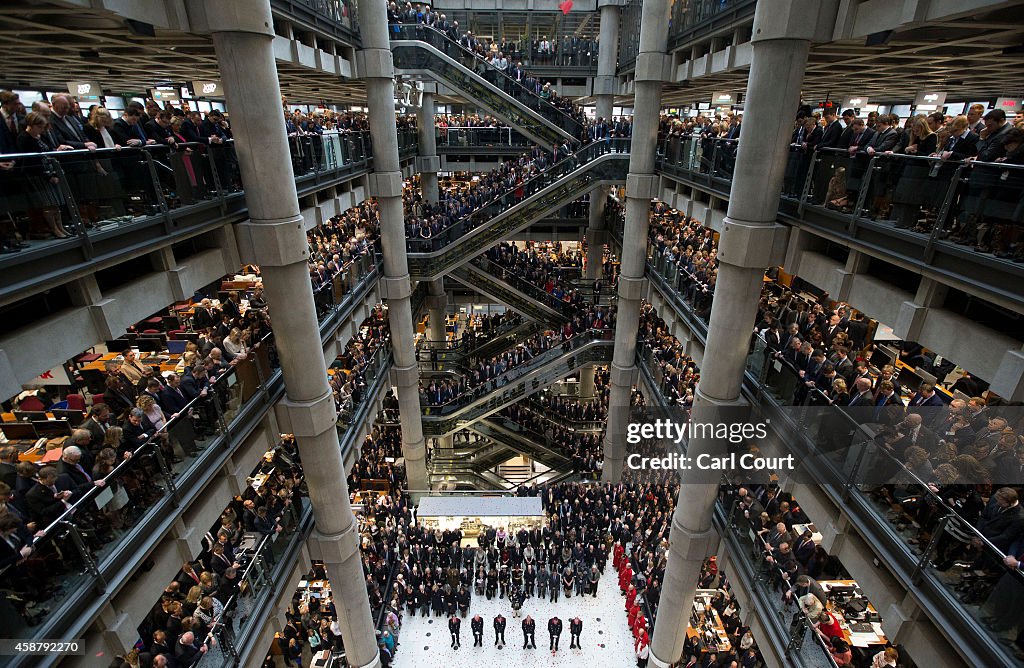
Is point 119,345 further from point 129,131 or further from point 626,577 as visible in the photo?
point 626,577

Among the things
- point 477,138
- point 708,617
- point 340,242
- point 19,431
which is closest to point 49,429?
point 19,431

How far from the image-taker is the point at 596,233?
1028 inches

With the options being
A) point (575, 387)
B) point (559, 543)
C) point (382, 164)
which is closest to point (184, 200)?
point (382, 164)

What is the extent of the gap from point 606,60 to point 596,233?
783cm

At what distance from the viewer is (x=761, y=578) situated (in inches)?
365

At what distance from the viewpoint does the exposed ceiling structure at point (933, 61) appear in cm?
661

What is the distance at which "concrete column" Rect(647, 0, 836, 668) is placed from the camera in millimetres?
7551

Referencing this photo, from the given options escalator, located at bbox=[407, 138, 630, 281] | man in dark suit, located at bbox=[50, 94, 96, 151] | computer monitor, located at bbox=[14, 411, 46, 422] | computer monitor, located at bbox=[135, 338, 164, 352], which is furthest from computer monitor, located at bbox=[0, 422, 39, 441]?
escalator, located at bbox=[407, 138, 630, 281]

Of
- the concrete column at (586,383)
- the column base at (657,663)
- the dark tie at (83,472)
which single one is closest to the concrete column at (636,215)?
the concrete column at (586,383)

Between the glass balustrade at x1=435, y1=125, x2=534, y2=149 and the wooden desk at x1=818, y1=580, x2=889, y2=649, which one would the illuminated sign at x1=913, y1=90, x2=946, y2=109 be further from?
the wooden desk at x1=818, y1=580, x2=889, y2=649

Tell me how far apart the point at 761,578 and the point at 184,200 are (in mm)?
11426

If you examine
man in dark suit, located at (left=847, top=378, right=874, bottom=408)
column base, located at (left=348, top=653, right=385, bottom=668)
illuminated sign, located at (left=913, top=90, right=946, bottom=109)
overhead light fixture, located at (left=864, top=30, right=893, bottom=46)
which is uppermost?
overhead light fixture, located at (left=864, top=30, right=893, bottom=46)

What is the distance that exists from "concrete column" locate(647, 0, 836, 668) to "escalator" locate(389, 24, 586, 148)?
1175cm

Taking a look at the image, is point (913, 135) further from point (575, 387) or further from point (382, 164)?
point (575, 387)
